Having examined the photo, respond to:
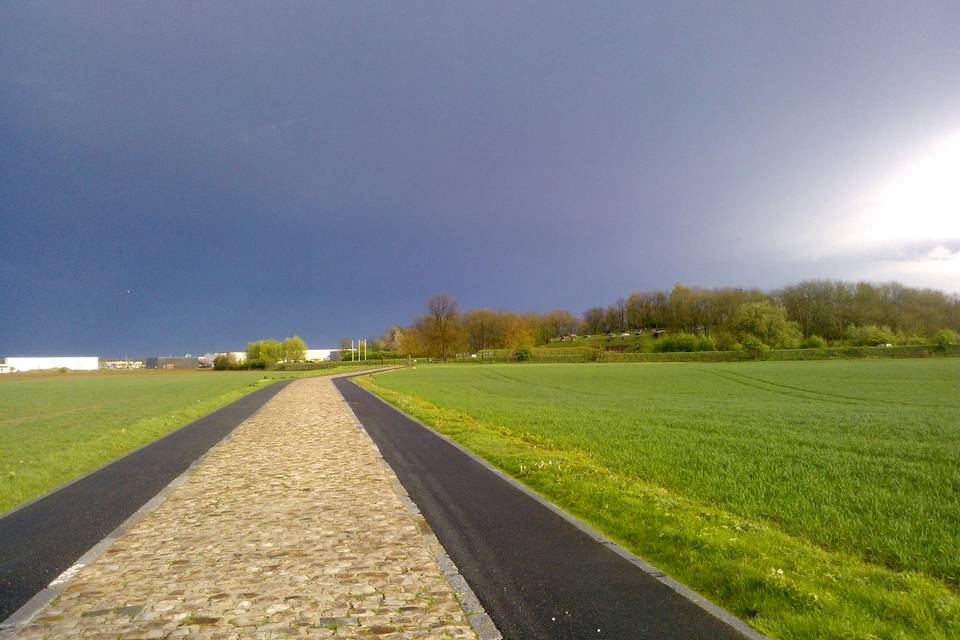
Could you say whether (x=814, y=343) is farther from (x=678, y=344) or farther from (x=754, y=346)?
(x=678, y=344)

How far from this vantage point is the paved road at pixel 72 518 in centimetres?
571

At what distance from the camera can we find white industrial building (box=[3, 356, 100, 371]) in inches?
6154

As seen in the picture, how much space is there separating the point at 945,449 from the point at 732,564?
10996 millimetres

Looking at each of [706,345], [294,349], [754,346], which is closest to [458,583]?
[754,346]

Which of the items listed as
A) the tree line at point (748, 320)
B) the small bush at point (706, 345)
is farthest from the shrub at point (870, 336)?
the small bush at point (706, 345)

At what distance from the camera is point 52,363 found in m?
164

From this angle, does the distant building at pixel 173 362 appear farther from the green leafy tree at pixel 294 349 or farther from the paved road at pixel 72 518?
the paved road at pixel 72 518

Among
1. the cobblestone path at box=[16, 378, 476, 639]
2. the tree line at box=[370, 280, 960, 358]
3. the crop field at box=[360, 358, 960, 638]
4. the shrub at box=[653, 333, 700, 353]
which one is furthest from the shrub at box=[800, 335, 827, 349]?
the cobblestone path at box=[16, 378, 476, 639]

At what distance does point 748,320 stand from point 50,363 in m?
187

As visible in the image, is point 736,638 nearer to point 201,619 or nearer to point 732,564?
point 732,564

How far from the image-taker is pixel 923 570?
19.0 feet

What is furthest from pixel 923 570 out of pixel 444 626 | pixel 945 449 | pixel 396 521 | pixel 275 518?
pixel 945 449

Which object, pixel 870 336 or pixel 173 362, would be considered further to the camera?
pixel 173 362

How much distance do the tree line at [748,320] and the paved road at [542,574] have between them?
101 metres
